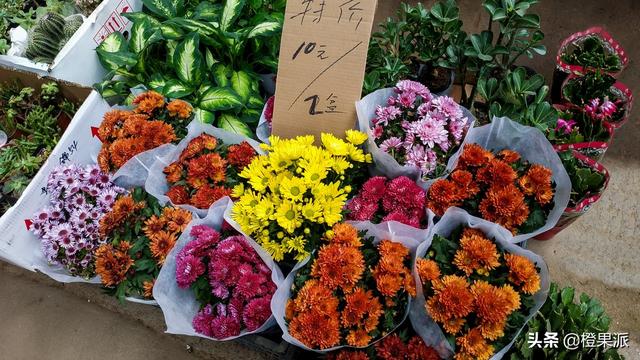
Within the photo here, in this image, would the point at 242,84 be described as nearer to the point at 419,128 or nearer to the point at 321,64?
the point at 321,64

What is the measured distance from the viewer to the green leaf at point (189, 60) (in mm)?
1668

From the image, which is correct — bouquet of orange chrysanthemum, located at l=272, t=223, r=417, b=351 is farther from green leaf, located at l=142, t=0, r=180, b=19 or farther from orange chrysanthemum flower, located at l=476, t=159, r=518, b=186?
green leaf, located at l=142, t=0, r=180, b=19

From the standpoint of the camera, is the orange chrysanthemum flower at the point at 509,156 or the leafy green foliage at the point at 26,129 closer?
the orange chrysanthemum flower at the point at 509,156

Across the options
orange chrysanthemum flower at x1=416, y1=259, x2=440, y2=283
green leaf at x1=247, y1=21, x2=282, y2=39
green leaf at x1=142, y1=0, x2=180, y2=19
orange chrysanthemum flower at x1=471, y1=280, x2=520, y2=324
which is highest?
green leaf at x1=247, y1=21, x2=282, y2=39

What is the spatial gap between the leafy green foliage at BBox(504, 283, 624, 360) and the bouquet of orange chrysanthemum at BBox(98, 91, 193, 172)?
1.23 meters

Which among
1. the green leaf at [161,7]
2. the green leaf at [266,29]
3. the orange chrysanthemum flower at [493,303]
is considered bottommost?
the orange chrysanthemum flower at [493,303]

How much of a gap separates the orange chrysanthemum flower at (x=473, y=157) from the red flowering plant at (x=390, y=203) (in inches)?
5.7

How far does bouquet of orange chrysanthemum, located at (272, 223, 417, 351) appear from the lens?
3.43 ft

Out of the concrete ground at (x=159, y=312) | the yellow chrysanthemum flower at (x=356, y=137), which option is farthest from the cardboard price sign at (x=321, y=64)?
the concrete ground at (x=159, y=312)

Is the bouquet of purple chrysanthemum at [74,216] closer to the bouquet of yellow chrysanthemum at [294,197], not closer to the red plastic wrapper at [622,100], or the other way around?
the bouquet of yellow chrysanthemum at [294,197]

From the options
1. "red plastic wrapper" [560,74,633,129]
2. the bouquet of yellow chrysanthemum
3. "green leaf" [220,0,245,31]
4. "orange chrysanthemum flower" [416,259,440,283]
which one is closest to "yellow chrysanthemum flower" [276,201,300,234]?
the bouquet of yellow chrysanthemum

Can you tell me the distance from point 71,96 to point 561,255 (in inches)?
88.0

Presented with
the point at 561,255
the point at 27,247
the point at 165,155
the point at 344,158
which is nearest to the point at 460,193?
the point at 344,158

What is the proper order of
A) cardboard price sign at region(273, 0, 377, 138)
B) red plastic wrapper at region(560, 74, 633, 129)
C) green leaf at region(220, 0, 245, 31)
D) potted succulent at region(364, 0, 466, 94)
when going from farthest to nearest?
red plastic wrapper at region(560, 74, 633, 129) → green leaf at region(220, 0, 245, 31) → potted succulent at region(364, 0, 466, 94) → cardboard price sign at region(273, 0, 377, 138)
